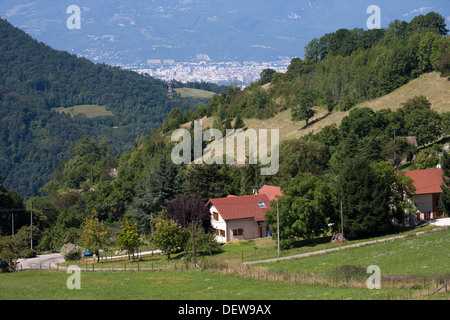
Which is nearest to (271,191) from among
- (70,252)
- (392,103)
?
(70,252)

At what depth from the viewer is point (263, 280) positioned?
3028 centimetres

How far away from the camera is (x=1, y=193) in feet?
221

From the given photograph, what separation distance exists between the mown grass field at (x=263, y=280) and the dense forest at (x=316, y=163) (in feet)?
19.4

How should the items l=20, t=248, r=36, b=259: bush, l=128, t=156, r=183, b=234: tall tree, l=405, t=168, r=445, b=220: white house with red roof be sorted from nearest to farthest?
l=405, t=168, r=445, b=220: white house with red roof
l=20, t=248, r=36, b=259: bush
l=128, t=156, r=183, b=234: tall tree

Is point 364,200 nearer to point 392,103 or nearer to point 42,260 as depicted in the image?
point 42,260

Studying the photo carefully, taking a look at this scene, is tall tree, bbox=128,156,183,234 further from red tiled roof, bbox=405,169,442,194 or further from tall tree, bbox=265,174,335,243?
red tiled roof, bbox=405,169,442,194

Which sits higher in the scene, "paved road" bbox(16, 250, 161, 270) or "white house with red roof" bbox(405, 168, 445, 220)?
"white house with red roof" bbox(405, 168, 445, 220)

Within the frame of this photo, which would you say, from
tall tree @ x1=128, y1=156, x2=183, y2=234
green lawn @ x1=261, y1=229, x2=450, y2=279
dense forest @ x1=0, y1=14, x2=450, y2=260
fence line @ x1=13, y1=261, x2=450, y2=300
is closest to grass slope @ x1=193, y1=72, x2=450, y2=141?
dense forest @ x1=0, y1=14, x2=450, y2=260

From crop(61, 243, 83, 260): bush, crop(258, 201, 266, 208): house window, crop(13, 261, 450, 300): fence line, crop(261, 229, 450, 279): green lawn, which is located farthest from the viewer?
crop(258, 201, 266, 208): house window

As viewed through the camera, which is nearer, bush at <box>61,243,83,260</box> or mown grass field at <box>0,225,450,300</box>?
mown grass field at <box>0,225,450,300</box>

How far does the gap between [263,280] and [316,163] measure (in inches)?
1795

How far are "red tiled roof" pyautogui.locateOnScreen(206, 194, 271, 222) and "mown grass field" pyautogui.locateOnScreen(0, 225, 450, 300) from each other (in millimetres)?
12084

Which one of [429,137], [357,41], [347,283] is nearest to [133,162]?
[357,41]

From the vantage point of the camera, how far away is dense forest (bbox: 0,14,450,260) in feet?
147
